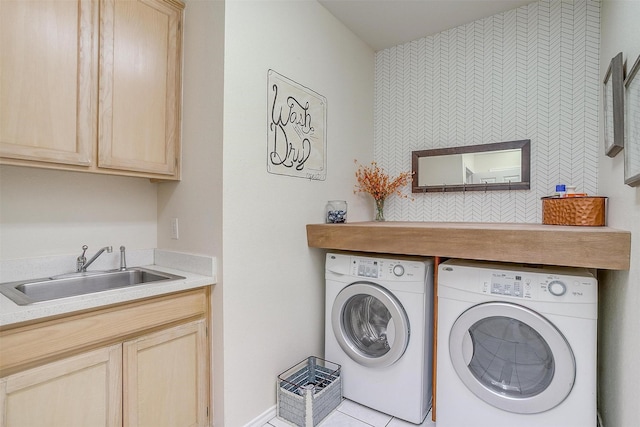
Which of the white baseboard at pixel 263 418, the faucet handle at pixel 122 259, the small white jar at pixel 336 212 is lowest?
the white baseboard at pixel 263 418

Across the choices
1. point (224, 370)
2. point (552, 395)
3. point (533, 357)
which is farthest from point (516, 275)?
point (224, 370)

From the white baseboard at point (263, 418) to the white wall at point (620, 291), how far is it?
166 cm

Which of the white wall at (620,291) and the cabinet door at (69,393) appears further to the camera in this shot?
the white wall at (620,291)

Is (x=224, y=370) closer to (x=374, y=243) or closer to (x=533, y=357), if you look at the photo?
(x=374, y=243)

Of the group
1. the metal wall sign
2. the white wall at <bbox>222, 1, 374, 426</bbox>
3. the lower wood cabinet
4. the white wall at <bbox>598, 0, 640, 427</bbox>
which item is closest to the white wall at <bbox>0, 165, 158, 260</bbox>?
the lower wood cabinet

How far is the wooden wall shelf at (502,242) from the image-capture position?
1.31 meters

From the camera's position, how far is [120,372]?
4.44ft

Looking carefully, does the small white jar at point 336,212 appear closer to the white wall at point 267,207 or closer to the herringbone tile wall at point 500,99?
the white wall at point 267,207

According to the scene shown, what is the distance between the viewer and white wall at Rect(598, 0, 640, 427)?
1.20 metres

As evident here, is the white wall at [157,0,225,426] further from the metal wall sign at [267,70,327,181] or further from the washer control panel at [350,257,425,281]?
the washer control panel at [350,257,425,281]

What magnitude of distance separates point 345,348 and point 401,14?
2.45 meters

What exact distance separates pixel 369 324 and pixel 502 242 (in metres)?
1.00

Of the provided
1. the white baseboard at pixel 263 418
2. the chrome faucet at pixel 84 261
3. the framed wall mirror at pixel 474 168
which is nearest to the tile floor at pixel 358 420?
the white baseboard at pixel 263 418

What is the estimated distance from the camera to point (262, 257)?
1.83m
